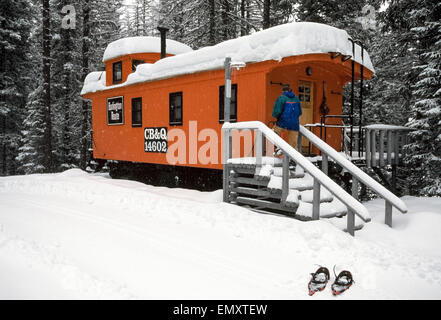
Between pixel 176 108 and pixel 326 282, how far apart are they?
25.5 feet

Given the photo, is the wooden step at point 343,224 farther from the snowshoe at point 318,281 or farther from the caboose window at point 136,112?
the caboose window at point 136,112

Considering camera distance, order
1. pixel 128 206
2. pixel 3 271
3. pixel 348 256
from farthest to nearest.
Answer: pixel 128 206 < pixel 348 256 < pixel 3 271

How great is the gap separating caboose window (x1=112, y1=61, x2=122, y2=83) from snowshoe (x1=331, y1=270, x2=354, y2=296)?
1144cm

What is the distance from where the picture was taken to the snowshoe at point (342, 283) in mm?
3596

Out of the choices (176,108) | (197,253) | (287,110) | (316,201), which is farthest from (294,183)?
(176,108)

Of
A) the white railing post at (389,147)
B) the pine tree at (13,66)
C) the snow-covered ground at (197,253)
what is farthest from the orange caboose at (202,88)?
the pine tree at (13,66)

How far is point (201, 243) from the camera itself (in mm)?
5008

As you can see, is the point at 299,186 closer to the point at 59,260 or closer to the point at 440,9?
the point at 59,260

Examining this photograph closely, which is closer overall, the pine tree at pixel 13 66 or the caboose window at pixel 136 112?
A: the caboose window at pixel 136 112

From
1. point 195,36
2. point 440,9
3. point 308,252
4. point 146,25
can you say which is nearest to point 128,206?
point 308,252

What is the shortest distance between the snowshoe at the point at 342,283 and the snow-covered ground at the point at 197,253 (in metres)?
0.06

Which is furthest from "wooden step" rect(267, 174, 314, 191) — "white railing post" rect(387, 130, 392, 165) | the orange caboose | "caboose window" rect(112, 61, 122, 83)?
"caboose window" rect(112, 61, 122, 83)

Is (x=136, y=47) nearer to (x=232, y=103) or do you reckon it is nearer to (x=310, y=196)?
(x=232, y=103)

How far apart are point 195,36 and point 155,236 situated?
55.8ft
